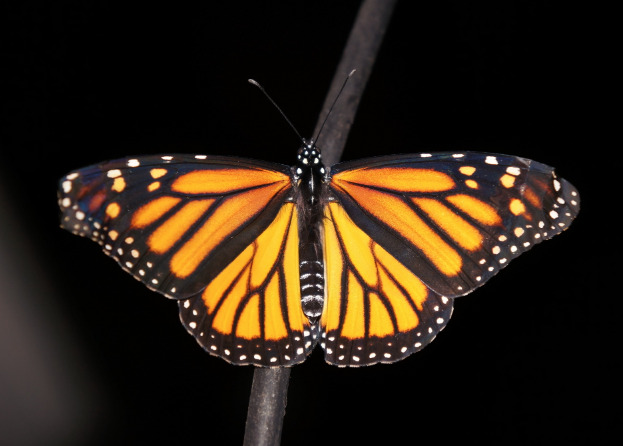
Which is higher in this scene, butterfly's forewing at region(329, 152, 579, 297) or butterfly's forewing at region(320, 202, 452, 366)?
butterfly's forewing at region(329, 152, 579, 297)

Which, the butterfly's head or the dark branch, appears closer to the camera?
the dark branch

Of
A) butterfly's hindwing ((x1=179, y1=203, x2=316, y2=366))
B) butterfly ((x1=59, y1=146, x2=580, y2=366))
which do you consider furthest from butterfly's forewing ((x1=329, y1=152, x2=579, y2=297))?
butterfly's hindwing ((x1=179, y1=203, x2=316, y2=366))

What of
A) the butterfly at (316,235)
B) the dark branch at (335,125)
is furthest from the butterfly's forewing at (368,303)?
the dark branch at (335,125)

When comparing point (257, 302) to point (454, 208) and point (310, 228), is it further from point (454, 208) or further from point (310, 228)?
point (454, 208)

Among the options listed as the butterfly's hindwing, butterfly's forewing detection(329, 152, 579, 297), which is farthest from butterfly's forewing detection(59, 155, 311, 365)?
butterfly's forewing detection(329, 152, 579, 297)

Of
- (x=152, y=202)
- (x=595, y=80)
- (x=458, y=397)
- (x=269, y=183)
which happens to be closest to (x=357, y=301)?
(x=269, y=183)

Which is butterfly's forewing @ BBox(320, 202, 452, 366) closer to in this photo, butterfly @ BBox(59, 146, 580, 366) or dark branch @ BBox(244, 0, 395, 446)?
butterfly @ BBox(59, 146, 580, 366)
